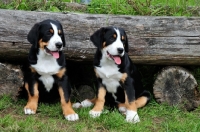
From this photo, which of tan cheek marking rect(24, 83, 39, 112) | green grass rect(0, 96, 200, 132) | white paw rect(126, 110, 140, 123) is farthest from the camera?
tan cheek marking rect(24, 83, 39, 112)

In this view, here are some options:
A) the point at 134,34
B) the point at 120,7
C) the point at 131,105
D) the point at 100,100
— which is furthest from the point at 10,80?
the point at 120,7

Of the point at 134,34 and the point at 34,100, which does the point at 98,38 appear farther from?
the point at 34,100

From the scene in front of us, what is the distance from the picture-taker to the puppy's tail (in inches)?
234

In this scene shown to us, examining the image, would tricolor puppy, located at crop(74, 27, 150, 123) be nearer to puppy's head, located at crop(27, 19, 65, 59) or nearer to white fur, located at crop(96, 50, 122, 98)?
white fur, located at crop(96, 50, 122, 98)

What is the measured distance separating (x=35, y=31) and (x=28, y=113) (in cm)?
112

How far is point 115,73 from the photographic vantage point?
548 cm

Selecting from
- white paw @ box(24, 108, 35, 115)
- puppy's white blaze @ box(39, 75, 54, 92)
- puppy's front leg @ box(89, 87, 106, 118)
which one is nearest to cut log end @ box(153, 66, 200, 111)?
puppy's front leg @ box(89, 87, 106, 118)

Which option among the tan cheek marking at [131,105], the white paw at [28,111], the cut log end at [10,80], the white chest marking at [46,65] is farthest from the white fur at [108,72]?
the cut log end at [10,80]

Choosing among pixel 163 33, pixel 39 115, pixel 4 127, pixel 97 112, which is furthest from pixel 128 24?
pixel 4 127

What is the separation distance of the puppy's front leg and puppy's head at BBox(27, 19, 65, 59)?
83 cm

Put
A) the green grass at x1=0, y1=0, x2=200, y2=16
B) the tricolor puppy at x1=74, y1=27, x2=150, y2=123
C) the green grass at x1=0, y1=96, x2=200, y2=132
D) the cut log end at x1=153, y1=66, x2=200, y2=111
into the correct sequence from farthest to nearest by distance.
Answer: the green grass at x1=0, y1=0, x2=200, y2=16 → the cut log end at x1=153, y1=66, x2=200, y2=111 → the tricolor puppy at x1=74, y1=27, x2=150, y2=123 → the green grass at x1=0, y1=96, x2=200, y2=132

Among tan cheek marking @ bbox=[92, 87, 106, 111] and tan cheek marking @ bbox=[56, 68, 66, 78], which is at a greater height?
tan cheek marking @ bbox=[56, 68, 66, 78]

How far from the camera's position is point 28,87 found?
5680 mm

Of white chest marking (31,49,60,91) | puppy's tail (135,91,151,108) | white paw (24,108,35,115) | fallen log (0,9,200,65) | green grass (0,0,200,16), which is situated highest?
green grass (0,0,200,16)
